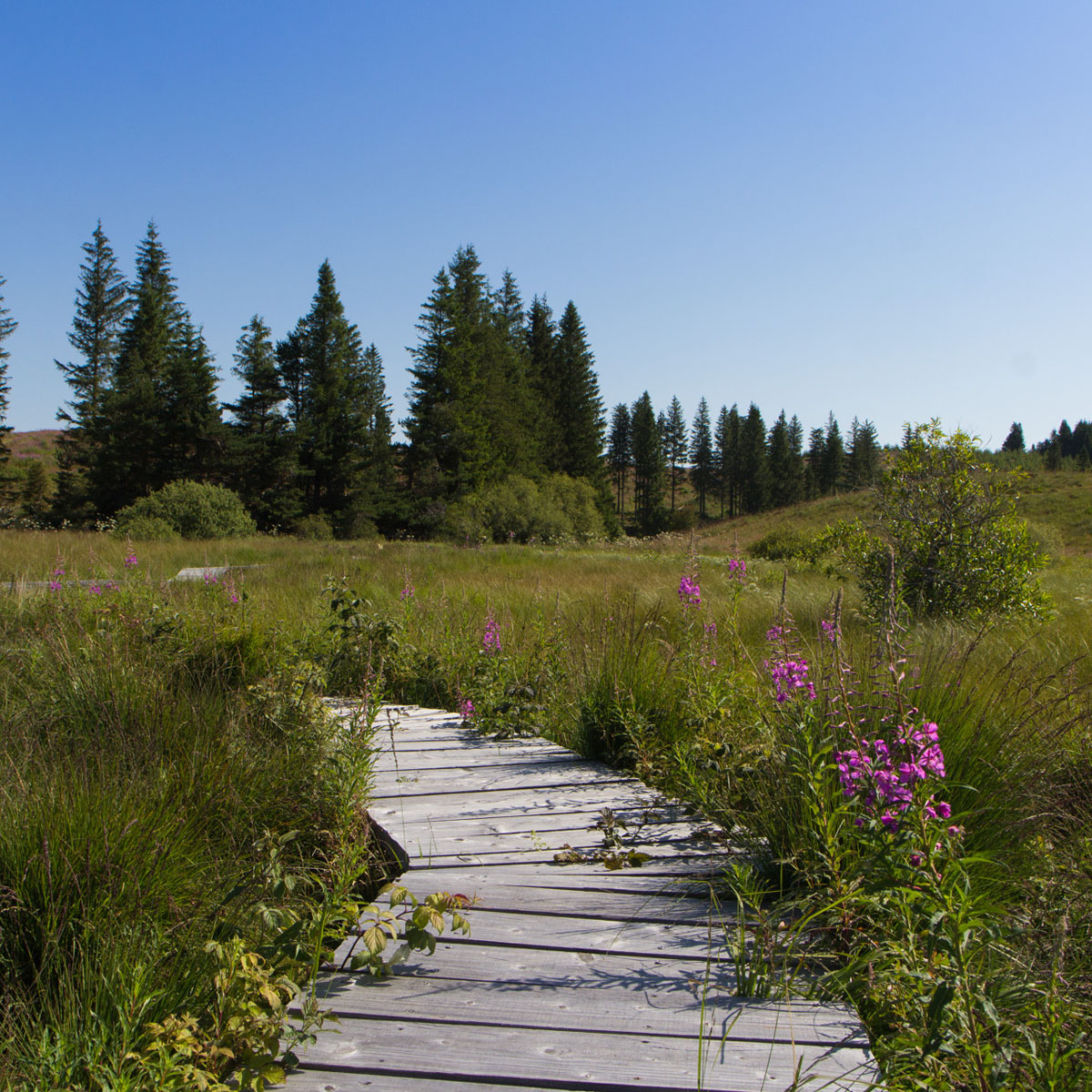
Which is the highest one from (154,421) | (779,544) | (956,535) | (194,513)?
(154,421)

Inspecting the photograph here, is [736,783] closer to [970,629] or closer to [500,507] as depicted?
[970,629]

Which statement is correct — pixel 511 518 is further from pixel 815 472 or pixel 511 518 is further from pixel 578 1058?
pixel 815 472

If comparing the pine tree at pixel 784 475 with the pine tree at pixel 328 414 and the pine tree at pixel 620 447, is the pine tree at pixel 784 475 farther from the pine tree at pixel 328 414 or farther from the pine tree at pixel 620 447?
the pine tree at pixel 328 414

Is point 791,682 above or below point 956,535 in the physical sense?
below

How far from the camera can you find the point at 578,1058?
153 cm

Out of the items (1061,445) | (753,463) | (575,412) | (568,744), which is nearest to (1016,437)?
(1061,445)

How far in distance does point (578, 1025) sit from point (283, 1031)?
0.60 meters

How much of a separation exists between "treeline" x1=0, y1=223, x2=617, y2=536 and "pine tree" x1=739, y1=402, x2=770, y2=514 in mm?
37900

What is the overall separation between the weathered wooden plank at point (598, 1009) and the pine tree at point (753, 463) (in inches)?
3035

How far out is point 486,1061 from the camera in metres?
1.52

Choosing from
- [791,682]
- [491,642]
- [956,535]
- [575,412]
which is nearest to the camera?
[791,682]

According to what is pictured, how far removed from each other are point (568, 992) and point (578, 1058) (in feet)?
0.74

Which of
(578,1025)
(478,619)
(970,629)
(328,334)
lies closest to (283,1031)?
(578,1025)

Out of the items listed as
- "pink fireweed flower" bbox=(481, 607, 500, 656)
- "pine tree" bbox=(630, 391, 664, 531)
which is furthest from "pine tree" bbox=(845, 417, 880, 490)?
"pink fireweed flower" bbox=(481, 607, 500, 656)
